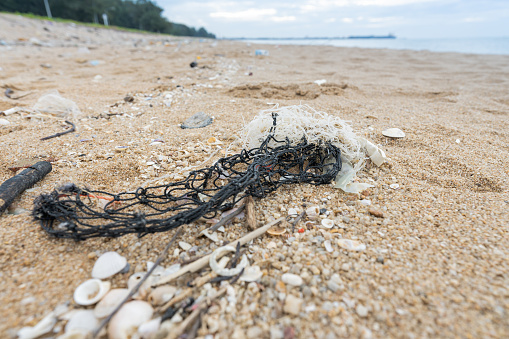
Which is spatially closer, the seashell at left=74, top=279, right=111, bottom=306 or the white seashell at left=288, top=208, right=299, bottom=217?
the seashell at left=74, top=279, right=111, bottom=306

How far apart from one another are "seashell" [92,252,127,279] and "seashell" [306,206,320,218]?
1021mm

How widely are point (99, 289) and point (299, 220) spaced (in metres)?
1.04

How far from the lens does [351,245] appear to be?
50.6 inches

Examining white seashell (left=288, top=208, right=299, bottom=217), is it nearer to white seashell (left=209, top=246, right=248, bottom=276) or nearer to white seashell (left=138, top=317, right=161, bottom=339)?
white seashell (left=209, top=246, right=248, bottom=276)

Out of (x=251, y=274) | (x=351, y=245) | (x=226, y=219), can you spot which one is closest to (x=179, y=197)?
(x=226, y=219)

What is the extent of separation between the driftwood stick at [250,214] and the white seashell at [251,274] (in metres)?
0.26

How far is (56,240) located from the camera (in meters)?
1.30

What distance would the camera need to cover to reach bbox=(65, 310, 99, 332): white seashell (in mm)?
938

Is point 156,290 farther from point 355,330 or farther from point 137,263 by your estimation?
point 355,330

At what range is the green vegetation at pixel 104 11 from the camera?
2748cm

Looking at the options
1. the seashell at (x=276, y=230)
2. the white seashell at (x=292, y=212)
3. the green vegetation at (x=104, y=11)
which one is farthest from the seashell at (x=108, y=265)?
the green vegetation at (x=104, y=11)

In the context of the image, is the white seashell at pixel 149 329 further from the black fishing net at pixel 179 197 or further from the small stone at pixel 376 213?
the small stone at pixel 376 213

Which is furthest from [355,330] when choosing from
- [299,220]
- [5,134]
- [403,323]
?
[5,134]

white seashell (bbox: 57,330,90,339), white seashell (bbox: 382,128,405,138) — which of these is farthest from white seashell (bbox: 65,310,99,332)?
white seashell (bbox: 382,128,405,138)
